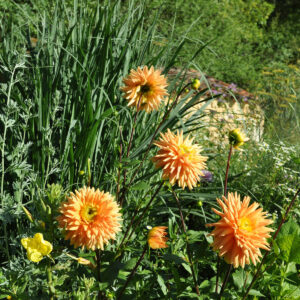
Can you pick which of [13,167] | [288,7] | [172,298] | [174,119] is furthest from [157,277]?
[288,7]

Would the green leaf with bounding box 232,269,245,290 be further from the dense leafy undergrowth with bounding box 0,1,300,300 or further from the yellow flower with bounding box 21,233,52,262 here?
the yellow flower with bounding box 21,233,52,262

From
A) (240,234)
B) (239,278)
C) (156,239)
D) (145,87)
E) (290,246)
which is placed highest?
(145,87)

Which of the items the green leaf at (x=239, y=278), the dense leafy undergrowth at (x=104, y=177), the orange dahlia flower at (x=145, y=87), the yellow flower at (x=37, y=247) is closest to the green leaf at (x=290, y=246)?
the dense leafy undergrowth at (x=104, y=177)

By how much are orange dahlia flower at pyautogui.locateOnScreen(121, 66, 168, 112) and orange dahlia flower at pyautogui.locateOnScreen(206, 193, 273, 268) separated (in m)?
0.45

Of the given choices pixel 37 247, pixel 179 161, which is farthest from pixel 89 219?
pixel 179 161

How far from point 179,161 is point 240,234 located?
0.79 feet

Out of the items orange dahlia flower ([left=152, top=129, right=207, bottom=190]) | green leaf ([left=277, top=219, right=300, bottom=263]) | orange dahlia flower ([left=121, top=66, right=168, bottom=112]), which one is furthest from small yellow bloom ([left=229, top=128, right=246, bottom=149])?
green leaf ([left=277, top=219, right=300, bottom=263])

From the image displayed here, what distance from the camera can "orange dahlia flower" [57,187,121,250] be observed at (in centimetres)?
90

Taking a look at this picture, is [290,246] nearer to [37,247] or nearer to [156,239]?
[156,239]

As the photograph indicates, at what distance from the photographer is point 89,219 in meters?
0.92

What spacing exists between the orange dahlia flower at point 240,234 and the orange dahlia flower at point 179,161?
4.8 inches

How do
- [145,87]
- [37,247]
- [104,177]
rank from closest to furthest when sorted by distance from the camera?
[37,247] < [145,87] < [104,177]

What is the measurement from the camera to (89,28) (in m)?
1.81

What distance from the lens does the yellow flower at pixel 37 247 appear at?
87cm
